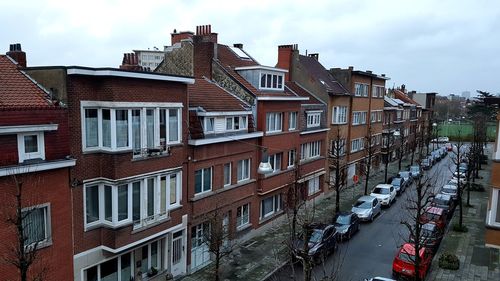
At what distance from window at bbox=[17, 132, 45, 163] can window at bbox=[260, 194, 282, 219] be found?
52.4 feet

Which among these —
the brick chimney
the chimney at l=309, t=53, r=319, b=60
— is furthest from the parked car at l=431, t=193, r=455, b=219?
the chimney at l=309, t=53, r=319, b=60

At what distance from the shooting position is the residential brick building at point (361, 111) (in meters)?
42.0

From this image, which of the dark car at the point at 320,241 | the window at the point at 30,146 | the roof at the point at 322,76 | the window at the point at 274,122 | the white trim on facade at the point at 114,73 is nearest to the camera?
the window at the point at 30,146

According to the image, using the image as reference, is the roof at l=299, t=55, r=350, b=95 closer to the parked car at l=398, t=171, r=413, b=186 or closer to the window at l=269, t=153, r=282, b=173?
the window at l=269, t=153, r=282, b=173

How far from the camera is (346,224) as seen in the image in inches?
1060

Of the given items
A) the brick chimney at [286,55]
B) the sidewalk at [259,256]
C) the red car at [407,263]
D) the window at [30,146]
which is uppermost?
the brick chimney at [286,55]

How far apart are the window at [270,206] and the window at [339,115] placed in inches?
476

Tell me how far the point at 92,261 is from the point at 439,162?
58.9 meters

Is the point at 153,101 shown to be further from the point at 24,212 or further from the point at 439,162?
the point at 439,162

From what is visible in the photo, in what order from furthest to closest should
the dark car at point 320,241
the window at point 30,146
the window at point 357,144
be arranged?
the window at point 357,144
the dark car at point 320,241
the window at point 30,146

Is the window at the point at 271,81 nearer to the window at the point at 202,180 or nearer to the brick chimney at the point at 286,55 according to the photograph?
the brick chimney at the point at 286,55

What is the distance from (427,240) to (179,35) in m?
22.4

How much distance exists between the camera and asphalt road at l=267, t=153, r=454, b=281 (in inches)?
843

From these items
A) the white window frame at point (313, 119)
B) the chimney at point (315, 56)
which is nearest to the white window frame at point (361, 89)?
the chimney at point (315, 56)
